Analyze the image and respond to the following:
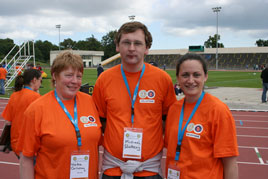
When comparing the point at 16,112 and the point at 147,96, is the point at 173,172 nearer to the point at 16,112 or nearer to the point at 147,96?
the point at 147,96

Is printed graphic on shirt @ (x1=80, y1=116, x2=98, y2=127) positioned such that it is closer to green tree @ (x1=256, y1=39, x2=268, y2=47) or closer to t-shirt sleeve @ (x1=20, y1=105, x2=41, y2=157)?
t-shirt sleeve @ (x1=20, y1=105, x2=41, y2=157)

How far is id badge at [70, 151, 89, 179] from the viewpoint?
7.46 ft

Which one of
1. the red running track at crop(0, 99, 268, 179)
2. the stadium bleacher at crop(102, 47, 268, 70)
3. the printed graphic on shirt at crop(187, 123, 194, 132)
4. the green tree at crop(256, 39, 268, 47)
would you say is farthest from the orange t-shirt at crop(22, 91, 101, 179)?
the green tree at crop(256, 39, 268, 47)

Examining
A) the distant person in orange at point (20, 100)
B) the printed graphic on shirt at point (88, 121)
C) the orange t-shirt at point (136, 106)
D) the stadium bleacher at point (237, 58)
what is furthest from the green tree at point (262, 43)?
the printed graphic on shirt at point (88, 121)

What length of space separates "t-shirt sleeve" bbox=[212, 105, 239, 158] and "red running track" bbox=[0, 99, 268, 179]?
3.24 metres

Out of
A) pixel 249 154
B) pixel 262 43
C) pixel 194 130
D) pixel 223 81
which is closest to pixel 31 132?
pixel 194 130

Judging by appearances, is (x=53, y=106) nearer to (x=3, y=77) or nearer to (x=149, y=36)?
(x=149, y=36)

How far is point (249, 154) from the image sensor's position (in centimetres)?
617

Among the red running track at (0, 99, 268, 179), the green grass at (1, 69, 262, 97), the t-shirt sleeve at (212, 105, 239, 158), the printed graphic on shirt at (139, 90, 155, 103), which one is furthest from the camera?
the green grass at (1, 69, 262, 97)

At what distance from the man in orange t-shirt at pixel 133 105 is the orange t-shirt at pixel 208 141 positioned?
304 millimetres

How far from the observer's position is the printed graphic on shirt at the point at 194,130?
2.24 meters

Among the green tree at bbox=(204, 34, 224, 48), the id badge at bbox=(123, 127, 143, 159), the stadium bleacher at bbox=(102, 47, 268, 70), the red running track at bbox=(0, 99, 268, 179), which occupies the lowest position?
the red running track at bbox=(0, 99, 268, 179)

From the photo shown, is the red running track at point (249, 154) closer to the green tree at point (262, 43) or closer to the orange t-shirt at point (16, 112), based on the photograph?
the orange t-shirt at point (16, 112)

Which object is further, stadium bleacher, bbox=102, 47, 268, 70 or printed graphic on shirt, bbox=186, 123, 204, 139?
stadium bleacher, bbox=102, 47, 268, 70
